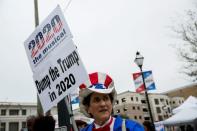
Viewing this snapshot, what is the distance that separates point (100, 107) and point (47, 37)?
1719mm

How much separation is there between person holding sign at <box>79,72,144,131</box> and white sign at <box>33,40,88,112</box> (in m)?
0.58

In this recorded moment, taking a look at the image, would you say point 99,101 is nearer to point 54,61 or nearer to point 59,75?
point 59,75

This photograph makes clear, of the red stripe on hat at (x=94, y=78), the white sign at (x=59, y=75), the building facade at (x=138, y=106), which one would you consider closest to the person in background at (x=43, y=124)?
the white sign at (x=59, y=75)

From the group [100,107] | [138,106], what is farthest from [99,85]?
[138,106]

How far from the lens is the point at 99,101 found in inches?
101

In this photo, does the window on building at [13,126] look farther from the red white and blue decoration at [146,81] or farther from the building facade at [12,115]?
the red white and blue decoration at [146,81]

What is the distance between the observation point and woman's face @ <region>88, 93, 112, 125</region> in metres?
2.47

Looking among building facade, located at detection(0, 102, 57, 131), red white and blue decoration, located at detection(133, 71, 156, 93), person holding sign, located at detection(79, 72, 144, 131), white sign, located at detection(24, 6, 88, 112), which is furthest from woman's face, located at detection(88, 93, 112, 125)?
building facade, located at detection(0, 102, 57, 131)

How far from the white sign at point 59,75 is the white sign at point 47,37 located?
117mm

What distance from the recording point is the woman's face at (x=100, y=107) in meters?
2.47

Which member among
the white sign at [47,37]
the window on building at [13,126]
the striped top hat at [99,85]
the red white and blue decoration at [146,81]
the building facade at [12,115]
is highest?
the building facade at [12,115]

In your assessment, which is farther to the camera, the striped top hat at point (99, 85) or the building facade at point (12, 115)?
the building facade at point (12, 115)

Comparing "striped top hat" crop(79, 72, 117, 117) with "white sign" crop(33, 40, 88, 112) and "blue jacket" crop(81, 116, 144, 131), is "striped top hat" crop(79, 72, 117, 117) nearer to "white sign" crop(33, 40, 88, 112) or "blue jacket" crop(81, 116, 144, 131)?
"blue jacket" crop(81, 116, 144, 131)

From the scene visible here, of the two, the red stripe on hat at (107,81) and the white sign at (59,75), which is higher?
the white sign at (59,75)
